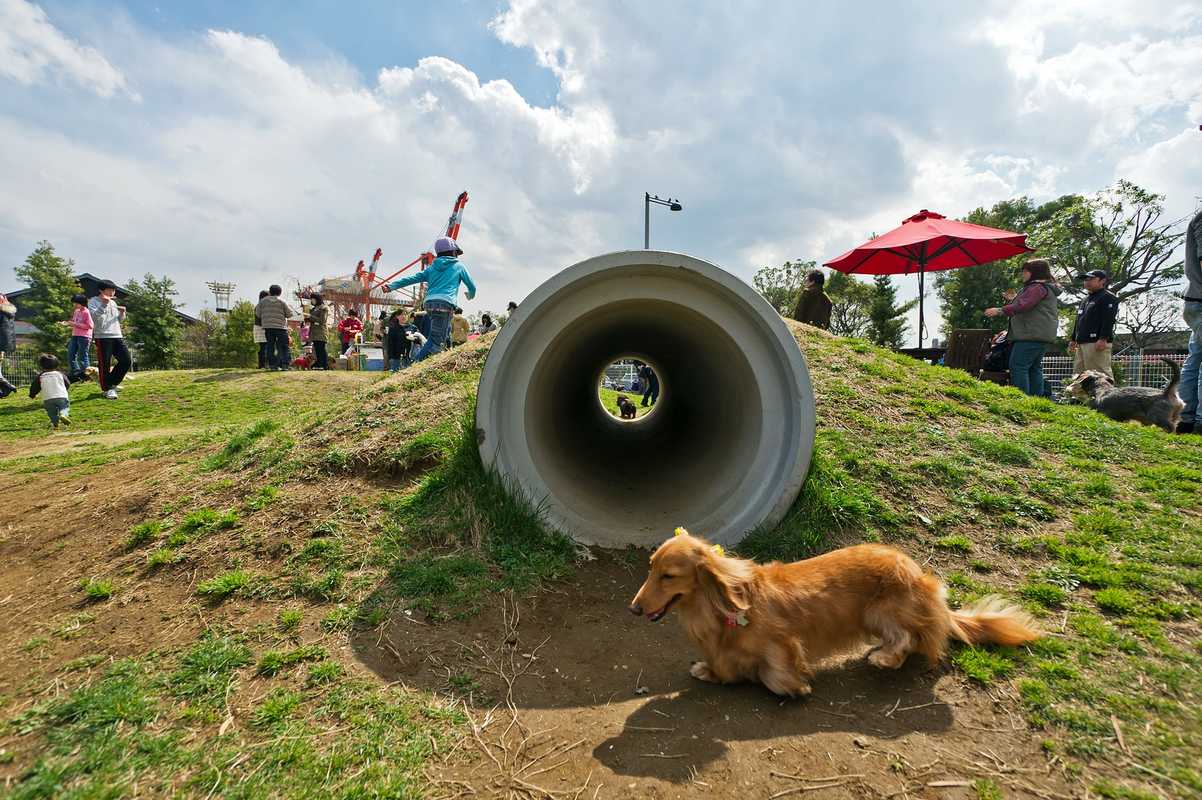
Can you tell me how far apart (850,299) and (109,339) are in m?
47.7

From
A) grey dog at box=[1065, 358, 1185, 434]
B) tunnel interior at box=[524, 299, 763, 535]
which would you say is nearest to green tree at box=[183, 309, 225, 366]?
tunnel interior at box=[524, 299, 763, 535]

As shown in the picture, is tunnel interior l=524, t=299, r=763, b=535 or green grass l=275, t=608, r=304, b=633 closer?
green grass l=275, t=608, r=304, b=633

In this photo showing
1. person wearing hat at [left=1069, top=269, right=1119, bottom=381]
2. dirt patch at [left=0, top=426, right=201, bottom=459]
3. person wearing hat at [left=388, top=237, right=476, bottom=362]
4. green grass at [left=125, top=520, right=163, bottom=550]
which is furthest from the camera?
person wearing hat at [left=388, top=237, right=476, bottom=362]

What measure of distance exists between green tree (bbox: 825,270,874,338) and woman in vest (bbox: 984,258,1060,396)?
38973 millimetres

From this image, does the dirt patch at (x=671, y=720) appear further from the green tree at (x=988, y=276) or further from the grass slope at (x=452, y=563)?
the green tree at (x=988, y=276)

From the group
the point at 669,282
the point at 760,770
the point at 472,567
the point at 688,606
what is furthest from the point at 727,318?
the point at 760,770

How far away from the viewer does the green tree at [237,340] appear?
4062 cm

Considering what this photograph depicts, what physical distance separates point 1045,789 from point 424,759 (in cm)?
257

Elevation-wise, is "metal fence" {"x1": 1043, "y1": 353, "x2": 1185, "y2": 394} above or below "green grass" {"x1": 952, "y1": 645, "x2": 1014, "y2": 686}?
above

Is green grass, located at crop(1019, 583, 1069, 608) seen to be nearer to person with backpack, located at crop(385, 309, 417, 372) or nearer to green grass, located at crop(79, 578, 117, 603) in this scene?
green grass, located at crop(79, 578, 117, 603)

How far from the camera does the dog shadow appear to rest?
2443mm

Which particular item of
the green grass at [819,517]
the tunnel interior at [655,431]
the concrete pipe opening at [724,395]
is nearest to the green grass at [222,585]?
the concrete pipe opening at [724,395]

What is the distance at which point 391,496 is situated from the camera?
4.71 meters

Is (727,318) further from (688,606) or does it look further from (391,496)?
(391,496)
